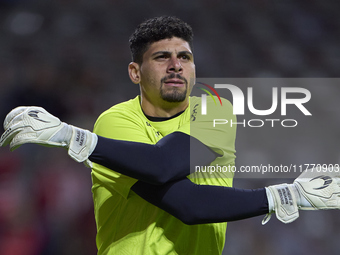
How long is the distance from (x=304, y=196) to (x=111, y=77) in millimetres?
2182

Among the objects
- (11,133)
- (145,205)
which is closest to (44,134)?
(11,133)

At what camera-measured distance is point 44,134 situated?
1513mm

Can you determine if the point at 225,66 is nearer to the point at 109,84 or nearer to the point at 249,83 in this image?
the point at 249,83

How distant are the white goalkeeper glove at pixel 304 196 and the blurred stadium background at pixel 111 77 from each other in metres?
1.42

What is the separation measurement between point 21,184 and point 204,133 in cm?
190

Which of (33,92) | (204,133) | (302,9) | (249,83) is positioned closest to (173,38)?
(204,133)

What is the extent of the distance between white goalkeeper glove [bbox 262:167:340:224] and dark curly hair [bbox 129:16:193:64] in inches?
33.0

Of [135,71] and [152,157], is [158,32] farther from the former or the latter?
[152,157]

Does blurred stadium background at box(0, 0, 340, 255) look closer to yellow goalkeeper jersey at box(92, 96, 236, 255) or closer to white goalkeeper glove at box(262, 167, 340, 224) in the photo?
yellow goalkeeper jersey at box(92, 96, 236, 255)

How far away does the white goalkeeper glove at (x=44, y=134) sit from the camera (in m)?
1.51

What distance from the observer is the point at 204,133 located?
1.89 m

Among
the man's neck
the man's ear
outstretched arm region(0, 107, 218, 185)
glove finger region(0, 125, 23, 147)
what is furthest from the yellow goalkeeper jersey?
glove finger region(0, 125, 23, 147)

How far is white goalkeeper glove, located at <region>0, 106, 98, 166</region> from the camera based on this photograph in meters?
1.51

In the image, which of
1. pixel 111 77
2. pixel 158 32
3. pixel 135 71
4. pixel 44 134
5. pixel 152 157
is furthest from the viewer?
pixel 111 77
